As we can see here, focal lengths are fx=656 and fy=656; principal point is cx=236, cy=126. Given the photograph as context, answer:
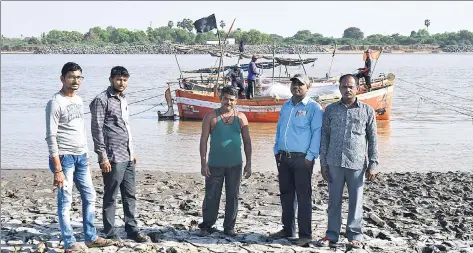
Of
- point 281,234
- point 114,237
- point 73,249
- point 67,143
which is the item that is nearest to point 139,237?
point 114,237

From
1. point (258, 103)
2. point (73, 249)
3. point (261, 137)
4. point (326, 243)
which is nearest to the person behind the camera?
point (73, 249)

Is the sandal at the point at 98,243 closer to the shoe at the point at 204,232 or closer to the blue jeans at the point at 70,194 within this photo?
the blue jeans at the point at 70,194

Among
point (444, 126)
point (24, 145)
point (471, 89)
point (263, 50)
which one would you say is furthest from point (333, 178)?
point (263, 50)

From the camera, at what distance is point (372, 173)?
6.27m

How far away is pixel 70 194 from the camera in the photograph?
5.85 meters

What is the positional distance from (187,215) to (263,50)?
9774 cm

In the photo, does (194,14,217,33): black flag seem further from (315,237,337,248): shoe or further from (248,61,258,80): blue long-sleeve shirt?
(315,237,337,248): shoe

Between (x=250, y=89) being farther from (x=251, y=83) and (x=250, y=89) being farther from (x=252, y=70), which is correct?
(x=252, y=70)

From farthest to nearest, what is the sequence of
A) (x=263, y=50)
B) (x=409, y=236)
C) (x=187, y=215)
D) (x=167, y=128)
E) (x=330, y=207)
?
1. (x=263, y=50)
2. (x=167, y=128)
3. (x=187, y=215)
4. (x=409, y=236)
5. (x=330, y=207)

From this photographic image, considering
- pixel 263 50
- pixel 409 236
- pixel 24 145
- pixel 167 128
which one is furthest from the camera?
pixel 263 50

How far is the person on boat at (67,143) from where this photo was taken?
5652 millimetres

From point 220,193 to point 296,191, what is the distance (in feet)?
2.63

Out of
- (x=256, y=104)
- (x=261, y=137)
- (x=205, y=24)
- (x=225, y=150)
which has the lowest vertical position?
(x=261, y=137)

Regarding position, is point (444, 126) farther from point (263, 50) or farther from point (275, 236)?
point (263, 50)
